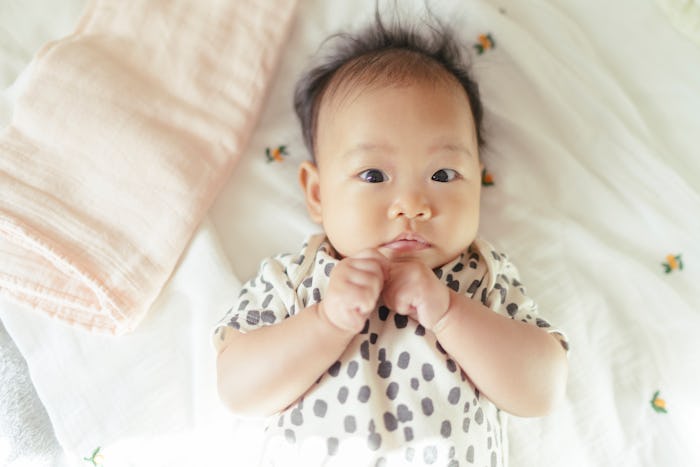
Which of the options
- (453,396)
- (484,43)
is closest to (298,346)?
(453,396)

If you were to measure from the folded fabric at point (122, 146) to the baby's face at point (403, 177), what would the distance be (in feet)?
1.00

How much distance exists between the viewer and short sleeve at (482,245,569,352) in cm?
112

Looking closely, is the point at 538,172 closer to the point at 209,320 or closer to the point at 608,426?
the point at 608,426

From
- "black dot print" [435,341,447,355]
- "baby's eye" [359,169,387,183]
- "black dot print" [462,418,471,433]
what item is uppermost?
"baby's eye" [359,169,387,183]

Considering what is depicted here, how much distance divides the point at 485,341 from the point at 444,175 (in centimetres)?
28

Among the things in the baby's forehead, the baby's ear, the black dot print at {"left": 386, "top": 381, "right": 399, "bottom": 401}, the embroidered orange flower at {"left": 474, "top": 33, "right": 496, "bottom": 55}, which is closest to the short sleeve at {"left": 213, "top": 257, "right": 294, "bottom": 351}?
the baby's ear

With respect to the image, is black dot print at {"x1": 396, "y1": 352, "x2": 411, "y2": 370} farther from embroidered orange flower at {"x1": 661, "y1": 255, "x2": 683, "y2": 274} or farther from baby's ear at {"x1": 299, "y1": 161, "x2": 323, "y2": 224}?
embroidered orange flower at {"x1": 661, "y1": 255, "x2": 683, "y2": 274}

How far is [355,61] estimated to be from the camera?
3.98 feet

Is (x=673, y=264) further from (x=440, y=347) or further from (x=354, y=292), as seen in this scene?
(x=354, y=292)

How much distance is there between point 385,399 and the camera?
1.03 meters

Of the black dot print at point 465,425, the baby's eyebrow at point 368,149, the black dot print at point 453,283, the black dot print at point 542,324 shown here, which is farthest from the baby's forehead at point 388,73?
the black dot print at point 465,425

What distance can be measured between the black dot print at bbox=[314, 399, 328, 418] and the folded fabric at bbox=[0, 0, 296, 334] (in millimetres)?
383

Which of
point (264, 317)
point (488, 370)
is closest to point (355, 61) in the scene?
point (264, 317)

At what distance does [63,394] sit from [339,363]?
523mm
